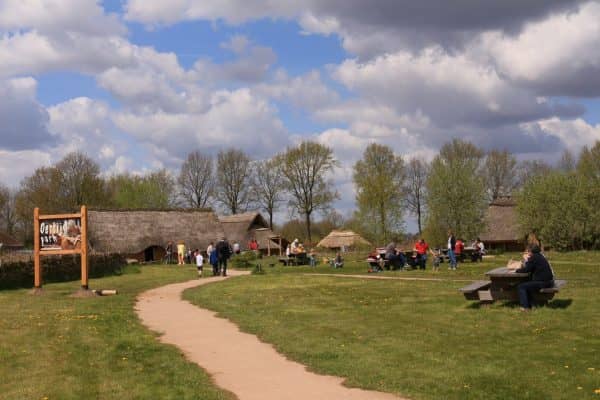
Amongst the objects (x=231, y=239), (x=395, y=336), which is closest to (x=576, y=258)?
(x=395, y=336)

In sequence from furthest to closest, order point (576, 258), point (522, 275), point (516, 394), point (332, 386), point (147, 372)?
point (576, 258) → point (522, 275) → point (147, 372) → point (332, 386) → point (516, 394)

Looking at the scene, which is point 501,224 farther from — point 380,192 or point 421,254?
point 421,254

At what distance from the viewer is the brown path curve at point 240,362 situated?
873 cm

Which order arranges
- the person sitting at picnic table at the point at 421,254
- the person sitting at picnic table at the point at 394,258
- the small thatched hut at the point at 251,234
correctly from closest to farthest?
the person sitting at picnic table at the point at 421,254 < the person sitting at picnic table at the point at 394,258 < the small thatched hut at the point at 251,234

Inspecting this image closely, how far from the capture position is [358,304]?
17594 millimetres

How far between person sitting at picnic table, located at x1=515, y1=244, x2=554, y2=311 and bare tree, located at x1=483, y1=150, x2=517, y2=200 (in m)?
69.1

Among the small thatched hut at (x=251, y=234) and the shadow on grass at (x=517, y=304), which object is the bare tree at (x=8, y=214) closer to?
the small thatched hut at (x=251, y=234)

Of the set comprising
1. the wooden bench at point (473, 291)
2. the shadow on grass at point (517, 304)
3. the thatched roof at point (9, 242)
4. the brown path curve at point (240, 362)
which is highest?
the thatched roof at point (9, 242)

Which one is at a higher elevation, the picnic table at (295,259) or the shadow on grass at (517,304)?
the picnic table at (295,259)

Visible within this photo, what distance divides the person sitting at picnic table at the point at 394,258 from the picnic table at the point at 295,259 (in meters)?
9.63

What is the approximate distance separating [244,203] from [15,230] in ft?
92.7

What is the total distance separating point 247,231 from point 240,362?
213 feet

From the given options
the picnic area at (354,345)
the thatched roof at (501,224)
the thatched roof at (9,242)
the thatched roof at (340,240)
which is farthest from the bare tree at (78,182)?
the picnic area at (354,345)

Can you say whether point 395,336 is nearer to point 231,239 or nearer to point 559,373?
point 559,373
